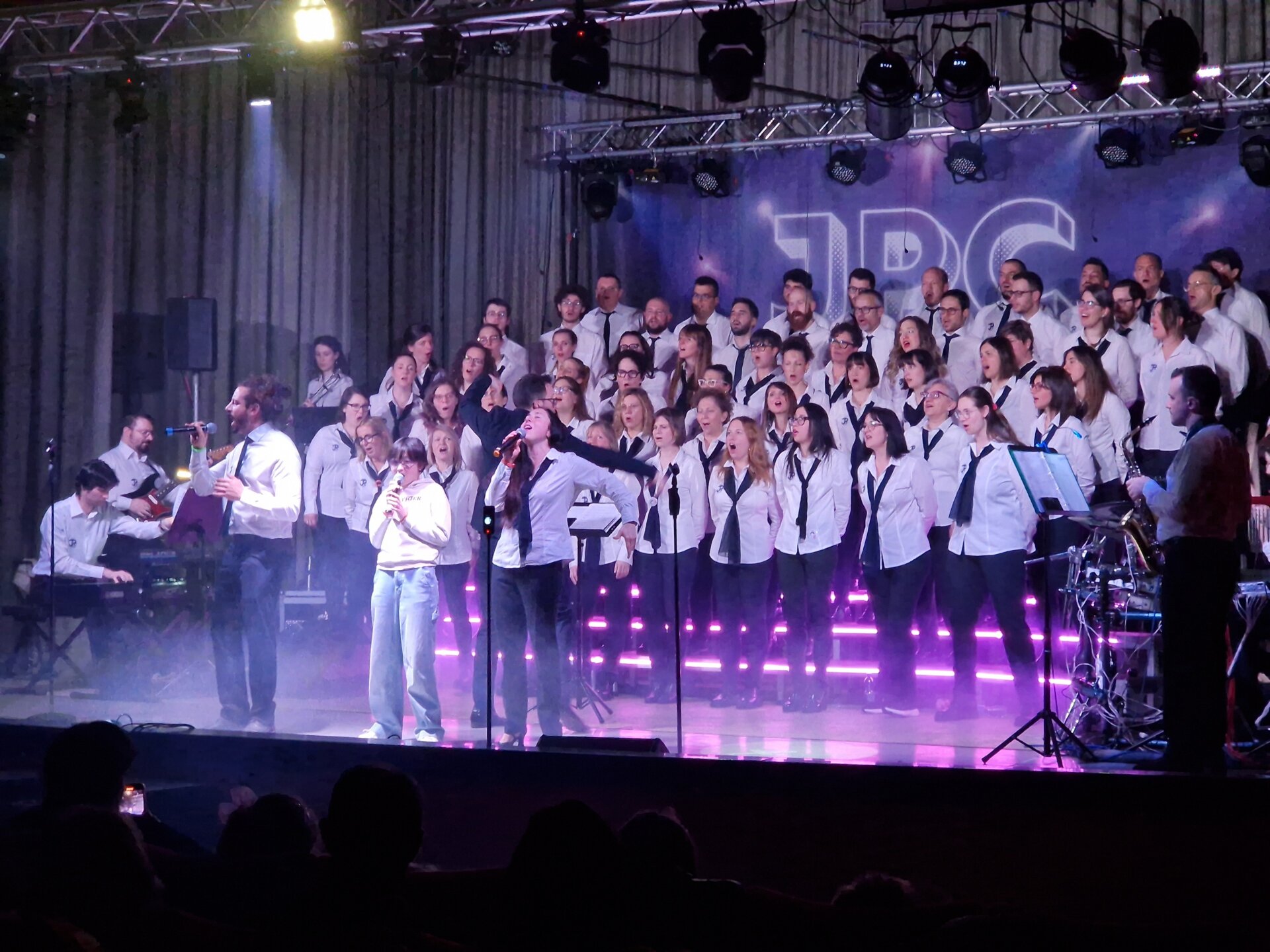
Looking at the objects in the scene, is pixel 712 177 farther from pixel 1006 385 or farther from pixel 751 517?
pixel 751 517

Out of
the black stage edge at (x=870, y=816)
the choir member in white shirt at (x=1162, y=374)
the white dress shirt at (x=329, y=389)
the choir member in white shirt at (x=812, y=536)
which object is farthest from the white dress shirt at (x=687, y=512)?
the black stage edge at (x=870, y=816)

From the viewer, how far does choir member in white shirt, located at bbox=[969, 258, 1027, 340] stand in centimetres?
1052

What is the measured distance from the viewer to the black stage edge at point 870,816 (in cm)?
417

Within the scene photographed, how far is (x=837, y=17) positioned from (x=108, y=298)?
21.6ft

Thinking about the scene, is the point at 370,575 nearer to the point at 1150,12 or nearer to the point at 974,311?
the point at 974,311

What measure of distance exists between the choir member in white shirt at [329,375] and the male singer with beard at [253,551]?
3534 millimetres

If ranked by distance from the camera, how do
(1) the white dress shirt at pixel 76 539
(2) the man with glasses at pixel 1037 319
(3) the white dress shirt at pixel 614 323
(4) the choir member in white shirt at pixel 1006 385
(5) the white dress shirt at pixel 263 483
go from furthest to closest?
(3) the white dress shirt at pixel 614 323 → (2) the man with glasses at pixel 1037 319 → (1) the white dress shirt at pixel 76 539 → (4) the choir member in white shirt at pixel 1006 385 → (5) the white dress shirt at pixel 263 483

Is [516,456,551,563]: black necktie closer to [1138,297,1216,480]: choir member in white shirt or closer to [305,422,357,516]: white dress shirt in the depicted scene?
[305,422,357,516]: white dress shirt

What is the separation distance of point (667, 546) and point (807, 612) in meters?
1.04

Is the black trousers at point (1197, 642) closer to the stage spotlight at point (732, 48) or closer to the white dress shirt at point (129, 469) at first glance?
the stage spotlight at point (732, 48)

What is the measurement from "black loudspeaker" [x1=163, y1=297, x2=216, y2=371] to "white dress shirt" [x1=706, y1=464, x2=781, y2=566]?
4.22 meters

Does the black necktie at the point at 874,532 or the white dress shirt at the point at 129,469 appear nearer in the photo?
the black necktie at the point at 874,532

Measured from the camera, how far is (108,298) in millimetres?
11172

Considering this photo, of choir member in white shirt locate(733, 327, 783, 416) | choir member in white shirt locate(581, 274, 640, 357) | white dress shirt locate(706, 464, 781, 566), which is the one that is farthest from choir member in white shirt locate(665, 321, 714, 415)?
white dress shirt locate(706, 464, 781, 566)
